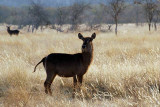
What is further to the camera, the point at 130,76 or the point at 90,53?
the point at 130,76

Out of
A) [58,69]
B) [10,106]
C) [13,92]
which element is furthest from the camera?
[58,69]

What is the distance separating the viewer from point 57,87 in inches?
216

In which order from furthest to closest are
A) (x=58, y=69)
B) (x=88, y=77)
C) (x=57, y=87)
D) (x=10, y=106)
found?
(x=88, y=77), (x=57, y=87), (x=58, y=69), (x=10, y=106)

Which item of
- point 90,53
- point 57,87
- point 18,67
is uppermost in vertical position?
point 90,53

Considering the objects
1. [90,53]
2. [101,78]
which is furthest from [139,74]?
[90,53]

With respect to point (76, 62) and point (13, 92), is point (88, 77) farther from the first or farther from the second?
point (13, 92)

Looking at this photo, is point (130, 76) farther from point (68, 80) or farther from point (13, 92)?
point (13, 92)

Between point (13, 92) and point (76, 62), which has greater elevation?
point (76, 62)

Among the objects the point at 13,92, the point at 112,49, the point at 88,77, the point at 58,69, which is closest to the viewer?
the point at 13,92

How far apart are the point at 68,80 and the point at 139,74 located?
1.59m

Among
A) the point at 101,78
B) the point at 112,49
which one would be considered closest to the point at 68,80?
the point at 101,78

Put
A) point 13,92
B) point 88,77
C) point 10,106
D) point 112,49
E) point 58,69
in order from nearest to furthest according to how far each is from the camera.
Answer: point 10,106, point 13,92, point 58,69, point 88,77, point 112,49

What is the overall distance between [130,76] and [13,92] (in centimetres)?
251

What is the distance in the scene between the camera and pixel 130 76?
5.57m
